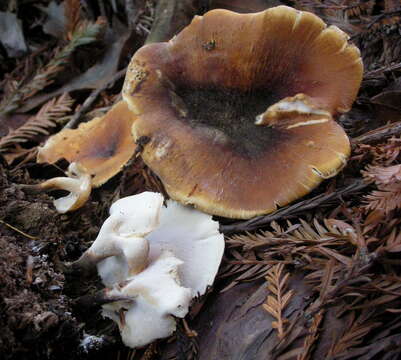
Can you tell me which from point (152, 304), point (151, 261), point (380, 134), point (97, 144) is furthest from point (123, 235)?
point (380, 134)

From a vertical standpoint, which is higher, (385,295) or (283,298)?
(385,295)

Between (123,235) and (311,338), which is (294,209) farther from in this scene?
(123,235)

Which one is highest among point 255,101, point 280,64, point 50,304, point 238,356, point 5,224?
point 280,64

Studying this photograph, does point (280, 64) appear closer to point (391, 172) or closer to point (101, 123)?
point (391, 172)

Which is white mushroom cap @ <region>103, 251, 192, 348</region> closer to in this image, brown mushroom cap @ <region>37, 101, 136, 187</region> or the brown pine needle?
the brown pine needle

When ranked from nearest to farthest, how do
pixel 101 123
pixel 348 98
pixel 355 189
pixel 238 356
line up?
pixel 238 356 < pixel 355 189 < pixel 348 98 < pixel 101 123

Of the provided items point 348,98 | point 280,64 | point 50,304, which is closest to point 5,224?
point 50,304

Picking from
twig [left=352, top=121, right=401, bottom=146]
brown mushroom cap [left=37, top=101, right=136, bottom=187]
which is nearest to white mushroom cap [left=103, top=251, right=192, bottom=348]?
brown mushroom cap [left=37, top=101, right=136, bottom=187]
